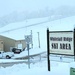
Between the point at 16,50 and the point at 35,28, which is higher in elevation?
the point at 35,28

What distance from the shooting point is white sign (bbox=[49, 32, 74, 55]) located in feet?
7.14

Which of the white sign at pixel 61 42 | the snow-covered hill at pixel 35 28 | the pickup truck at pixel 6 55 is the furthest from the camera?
the snow-covered hill at pixel 35 28

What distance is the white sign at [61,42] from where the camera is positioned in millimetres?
2176

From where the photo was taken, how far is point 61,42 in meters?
2.23

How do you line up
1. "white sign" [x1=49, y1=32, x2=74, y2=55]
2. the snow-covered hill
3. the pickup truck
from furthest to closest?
the snow-covered hill
the pickup truck
"white sign" [x1=49, y1=32, x2=74, y2=55]

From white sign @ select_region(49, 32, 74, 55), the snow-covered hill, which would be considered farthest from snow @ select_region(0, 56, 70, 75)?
the snow-covered hill

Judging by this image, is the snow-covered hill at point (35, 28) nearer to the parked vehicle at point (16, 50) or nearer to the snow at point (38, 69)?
the parked vehicle at point (16, 50)

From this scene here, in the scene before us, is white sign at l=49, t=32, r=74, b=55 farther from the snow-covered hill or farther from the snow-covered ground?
the snow-covered hill

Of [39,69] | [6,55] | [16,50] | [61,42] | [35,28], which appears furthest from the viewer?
[35,28]

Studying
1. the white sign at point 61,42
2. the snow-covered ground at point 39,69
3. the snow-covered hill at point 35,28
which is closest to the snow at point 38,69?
the snow-covered ground at point 39,69

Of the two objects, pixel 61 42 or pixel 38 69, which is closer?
pixel 61 42

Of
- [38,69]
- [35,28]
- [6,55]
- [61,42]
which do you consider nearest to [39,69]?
[38,69]

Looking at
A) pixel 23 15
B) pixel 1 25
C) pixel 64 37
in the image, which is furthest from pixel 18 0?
pixel 64 37

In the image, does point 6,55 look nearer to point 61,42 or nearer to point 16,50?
point 16,50
